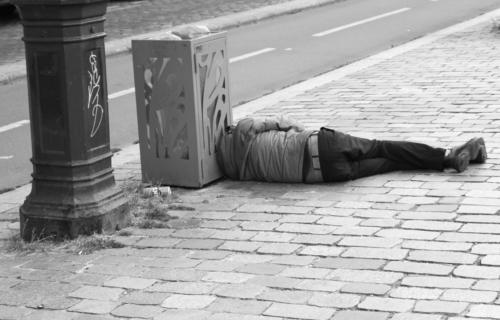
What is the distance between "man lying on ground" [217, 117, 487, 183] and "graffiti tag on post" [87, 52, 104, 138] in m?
1.28

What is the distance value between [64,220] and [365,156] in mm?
2207

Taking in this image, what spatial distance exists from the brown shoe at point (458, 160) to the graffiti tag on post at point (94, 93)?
2.49 meters

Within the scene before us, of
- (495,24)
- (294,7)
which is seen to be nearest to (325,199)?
(495,24)

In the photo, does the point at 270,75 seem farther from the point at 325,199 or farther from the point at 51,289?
the point at 51,289

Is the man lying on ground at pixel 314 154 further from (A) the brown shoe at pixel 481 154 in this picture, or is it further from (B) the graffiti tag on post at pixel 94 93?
(B) the graffiti tag on post at pixel 94 93

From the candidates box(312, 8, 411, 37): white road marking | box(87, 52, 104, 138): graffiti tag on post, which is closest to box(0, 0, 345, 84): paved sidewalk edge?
box(312, 8, 411, 37): white road marking

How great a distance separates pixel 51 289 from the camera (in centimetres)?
515

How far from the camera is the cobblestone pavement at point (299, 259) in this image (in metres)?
4.72

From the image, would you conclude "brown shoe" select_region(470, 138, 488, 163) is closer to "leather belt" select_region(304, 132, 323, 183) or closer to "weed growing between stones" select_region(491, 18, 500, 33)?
"leather belt" select_region(304, 132, 323, 183)

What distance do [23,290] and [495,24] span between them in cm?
1154

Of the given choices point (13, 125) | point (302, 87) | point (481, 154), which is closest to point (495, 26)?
point (302, 87)

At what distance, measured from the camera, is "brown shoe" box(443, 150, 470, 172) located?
6.92 m

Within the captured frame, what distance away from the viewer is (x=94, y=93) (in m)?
5.98

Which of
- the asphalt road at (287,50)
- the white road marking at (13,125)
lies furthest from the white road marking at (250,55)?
the white road marking at (13,125)
